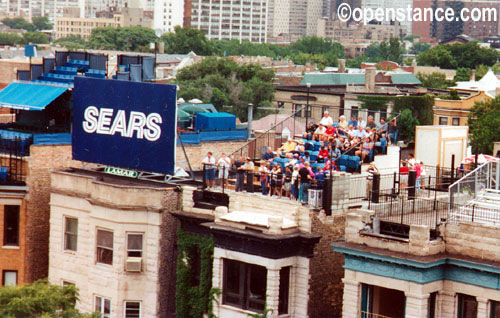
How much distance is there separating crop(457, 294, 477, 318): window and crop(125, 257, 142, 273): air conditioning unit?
11585 millimetres

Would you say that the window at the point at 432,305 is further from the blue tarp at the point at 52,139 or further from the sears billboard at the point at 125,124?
the blue tarp at the point at 52,139

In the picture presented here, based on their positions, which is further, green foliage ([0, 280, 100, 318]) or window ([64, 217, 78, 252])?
window ([64, 217, 78, 252])

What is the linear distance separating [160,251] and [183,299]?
1.82 m

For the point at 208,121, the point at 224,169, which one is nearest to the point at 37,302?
the point at 224,169

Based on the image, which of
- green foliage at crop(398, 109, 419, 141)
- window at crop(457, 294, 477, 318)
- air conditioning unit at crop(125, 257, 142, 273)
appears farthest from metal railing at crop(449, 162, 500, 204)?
green foliage at crop(398, 109, 419, 141)

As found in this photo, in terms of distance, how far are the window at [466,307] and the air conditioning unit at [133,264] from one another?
1158cm

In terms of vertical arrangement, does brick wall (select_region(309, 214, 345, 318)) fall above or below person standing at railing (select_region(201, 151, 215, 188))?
below

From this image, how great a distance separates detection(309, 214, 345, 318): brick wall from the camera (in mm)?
34156

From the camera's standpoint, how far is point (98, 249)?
38.0m

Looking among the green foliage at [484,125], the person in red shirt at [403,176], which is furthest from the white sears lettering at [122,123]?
the green foliage at [484,125]

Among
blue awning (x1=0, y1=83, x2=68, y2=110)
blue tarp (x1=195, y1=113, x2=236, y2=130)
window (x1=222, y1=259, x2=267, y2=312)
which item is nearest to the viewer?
window (x1=222, y1=259, x2=267, y2=312)

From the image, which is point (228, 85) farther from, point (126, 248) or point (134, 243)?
point (126, 248)

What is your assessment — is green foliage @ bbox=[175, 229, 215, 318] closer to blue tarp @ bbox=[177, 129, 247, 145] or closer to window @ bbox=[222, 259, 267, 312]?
window @ bbox=[222, 259, 267, 312]

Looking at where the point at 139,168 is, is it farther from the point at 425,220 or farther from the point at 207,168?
the point at 425,220
